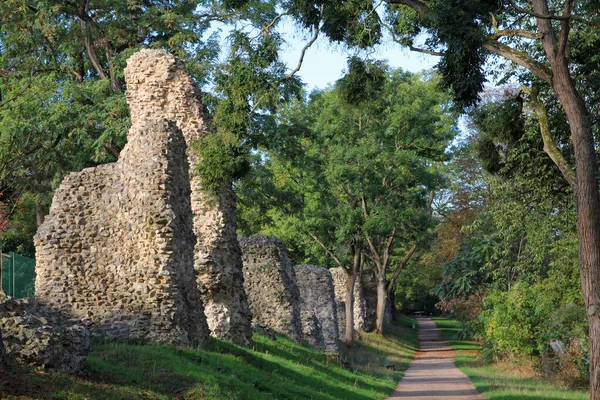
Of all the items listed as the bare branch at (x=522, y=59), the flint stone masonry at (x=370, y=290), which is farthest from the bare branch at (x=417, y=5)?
the flint stone masonry at (x=370, y=290)

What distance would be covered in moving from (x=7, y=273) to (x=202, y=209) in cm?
586

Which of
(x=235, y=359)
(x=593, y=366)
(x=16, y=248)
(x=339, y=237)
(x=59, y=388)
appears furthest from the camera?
(x=339, y=237)

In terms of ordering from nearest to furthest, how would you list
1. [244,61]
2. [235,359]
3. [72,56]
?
1. [235,359]
2. [244,61]
3. [72,56]

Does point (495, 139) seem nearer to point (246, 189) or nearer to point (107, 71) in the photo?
point (246, 189)

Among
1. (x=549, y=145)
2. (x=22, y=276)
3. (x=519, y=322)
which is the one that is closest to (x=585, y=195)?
(x=549, y=145)

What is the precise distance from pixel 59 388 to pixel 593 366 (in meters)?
9.86

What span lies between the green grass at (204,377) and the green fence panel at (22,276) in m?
6.48

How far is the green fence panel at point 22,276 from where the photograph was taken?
78.5 feet

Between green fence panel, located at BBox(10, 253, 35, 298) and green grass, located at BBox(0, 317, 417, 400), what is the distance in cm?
648

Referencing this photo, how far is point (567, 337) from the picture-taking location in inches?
1017

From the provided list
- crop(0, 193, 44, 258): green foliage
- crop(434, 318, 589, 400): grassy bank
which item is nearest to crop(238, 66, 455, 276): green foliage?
crop(434, 318, 589, 400): grassy bank

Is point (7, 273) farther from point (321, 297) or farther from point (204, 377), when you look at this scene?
point (321, 297)

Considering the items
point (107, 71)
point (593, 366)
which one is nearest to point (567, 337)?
point (593, 366)

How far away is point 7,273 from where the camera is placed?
23.7 metres
